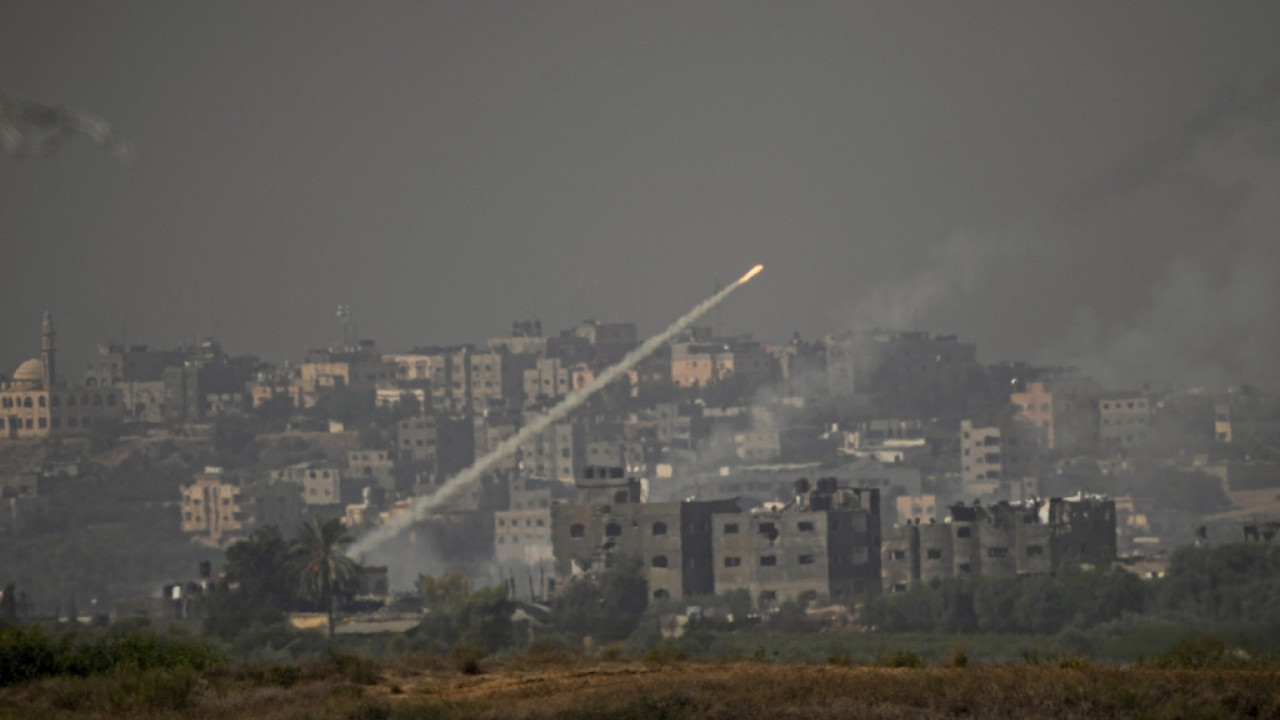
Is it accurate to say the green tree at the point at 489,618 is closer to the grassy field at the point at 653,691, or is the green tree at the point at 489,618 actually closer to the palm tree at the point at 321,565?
the palm tree at the point at 321,565

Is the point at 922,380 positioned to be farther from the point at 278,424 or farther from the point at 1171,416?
the point at 278,424

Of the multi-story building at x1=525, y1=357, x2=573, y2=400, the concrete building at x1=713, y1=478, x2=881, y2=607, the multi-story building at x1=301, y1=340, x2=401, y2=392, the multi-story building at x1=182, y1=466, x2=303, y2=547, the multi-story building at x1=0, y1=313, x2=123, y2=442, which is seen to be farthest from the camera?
the multi-story building at x1=301, y1=340, x2=401, y2=392

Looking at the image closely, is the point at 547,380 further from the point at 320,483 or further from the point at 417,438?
the point at 320,483

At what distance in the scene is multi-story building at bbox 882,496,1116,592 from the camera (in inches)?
3290

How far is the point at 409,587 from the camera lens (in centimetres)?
12588

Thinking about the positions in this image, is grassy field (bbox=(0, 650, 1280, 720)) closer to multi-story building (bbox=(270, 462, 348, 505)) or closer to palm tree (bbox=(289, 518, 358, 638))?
palm tree (bbox=(289, 518, 358, 638))

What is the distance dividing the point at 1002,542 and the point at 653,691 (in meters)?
64.6

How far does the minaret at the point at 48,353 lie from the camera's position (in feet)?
536

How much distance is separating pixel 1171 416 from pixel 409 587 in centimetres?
5764

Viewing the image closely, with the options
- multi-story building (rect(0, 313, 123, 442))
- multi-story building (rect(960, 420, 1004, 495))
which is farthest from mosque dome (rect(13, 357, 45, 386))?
multi-story building (rect(960, 420, 1004, 495))

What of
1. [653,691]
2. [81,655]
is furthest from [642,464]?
[653,691]

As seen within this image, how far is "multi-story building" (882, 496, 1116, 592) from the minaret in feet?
300

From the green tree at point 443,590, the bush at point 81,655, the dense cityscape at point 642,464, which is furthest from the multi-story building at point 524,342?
the bush at point 81,655

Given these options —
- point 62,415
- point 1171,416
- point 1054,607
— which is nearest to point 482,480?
point 62,415
